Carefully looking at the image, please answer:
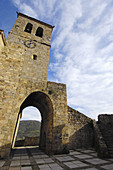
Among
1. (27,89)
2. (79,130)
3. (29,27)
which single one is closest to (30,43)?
(29,27)

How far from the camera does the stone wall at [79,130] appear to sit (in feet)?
30.5

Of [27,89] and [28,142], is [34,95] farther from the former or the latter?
[28,142]

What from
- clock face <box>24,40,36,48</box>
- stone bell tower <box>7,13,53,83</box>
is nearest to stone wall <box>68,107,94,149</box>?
stone bell tower <box>7,13,53,83</box>

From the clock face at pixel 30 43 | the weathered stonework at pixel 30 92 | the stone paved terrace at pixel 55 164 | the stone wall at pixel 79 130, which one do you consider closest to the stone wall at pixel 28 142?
the weathered stonework at pixel 30 92

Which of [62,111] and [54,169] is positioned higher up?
[62,111]

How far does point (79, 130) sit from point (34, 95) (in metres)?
6.15

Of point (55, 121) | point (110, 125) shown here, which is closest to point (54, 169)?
point (55, 121)

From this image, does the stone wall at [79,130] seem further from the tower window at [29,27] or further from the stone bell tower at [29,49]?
the tower window at [29,27]

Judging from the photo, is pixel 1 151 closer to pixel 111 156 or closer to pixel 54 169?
pixel 54 169

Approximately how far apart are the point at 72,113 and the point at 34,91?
4922 millimetres

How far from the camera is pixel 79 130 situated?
9812 millimetres

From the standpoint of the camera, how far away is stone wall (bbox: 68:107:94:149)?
30.5 ft

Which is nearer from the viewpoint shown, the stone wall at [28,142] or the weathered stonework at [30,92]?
the weathered stonework at [30,92]

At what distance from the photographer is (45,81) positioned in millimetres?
8945
